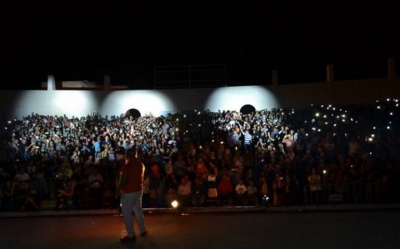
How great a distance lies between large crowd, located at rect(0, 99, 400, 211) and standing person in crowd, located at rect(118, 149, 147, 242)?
13.3 feet

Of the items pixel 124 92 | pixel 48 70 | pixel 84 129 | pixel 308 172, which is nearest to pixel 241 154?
pixel 308 172

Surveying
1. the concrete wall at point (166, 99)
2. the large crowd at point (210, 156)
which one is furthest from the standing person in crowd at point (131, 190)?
the concrete wall at point (166, 99)

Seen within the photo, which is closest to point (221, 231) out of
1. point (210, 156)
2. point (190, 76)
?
point (210, 156)

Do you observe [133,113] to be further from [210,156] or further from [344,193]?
[344,193]

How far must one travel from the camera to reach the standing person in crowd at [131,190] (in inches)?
410

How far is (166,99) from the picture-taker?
86.6ft

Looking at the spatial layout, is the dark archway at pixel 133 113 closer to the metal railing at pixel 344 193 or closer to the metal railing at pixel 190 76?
the metal railing at pixel 190 76

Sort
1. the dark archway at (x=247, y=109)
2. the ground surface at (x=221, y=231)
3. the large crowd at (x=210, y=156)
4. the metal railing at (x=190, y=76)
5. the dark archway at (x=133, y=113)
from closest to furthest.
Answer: the ground surface at (x=221, y=231) < the large crowd at (x=210, y=156) < the dark archway at (x=247, y=109) < the dark archway at (x=133, y=113) < the metal railing at (x=190, y=76)

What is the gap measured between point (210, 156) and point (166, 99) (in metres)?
7.91

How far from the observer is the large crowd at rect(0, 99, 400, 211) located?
15805 millimetres

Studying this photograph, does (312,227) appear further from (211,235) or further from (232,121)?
(232,121)

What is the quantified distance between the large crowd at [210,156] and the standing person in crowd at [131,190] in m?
4.07

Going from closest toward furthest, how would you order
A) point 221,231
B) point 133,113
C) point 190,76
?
point 221,231 → point 133,113 → point 190,76

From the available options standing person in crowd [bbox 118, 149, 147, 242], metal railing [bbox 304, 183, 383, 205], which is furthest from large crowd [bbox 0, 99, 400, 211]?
standing person in crowd [bbox 118, 149, 147, 242]
